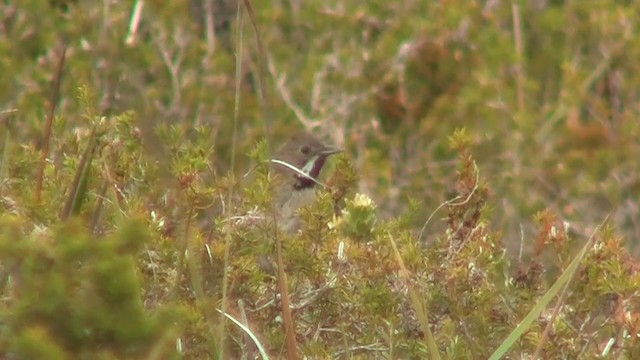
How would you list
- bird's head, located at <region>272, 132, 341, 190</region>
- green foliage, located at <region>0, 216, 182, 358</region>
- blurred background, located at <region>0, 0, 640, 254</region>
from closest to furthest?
green foliage, located at <region>0, 216, 182, 358</region>, bird's head, located at <region>272, 132, 341, 190</region>, blurred background, located at <region>0, 0, 640, 254</region>

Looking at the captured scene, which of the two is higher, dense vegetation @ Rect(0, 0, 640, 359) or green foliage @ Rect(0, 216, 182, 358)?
green foliage @ Rect(0, 216, 182, 358)

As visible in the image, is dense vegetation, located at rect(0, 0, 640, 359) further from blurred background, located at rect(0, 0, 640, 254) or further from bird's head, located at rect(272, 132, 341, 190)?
blurred background, located at rect(0, 0, 640, 254)

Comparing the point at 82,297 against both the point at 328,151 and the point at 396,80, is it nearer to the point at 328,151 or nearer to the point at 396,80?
the point at 328,151

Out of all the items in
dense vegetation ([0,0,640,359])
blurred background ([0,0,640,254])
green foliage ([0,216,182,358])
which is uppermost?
green foliage ([0,216,182,358])

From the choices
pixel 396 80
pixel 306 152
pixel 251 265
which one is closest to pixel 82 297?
pixel 251 265

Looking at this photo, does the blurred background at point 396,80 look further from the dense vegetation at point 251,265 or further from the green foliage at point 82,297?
the green foliage at point 82,297

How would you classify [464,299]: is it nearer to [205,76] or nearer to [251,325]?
[251,325]

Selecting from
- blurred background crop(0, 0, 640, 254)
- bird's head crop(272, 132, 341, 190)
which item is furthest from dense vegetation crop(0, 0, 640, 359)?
blurred background crop(0, 0, 640, 254)

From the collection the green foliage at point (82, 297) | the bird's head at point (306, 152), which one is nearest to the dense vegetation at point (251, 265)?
the green foliage at point (82, 297)
